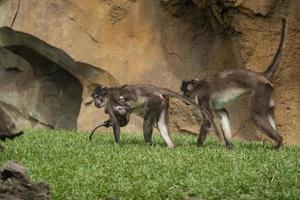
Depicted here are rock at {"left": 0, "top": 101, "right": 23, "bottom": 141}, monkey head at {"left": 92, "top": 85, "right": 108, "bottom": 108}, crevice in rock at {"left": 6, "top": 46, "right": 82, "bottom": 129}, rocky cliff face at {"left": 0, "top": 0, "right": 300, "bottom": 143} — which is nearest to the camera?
rock at {"left": 0, "top": 101, "right": 23, "bottom": 141}

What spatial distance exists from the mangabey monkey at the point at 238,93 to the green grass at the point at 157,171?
0.57m

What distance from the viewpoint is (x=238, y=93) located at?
40.6 feet

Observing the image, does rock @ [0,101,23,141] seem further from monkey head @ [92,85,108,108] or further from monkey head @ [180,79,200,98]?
monkey head @ [180,79,200,98]

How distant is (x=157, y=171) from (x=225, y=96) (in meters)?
4.01

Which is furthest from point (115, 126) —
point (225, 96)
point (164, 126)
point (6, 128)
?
point (6, 128)

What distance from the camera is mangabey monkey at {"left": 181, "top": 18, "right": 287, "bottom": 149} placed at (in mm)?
11820

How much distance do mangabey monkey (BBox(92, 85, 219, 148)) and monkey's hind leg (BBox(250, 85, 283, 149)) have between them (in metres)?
0.79

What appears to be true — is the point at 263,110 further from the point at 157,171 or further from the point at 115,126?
the point at 157,171

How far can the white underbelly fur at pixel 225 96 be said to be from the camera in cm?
1236

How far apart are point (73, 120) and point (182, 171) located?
1159 cm

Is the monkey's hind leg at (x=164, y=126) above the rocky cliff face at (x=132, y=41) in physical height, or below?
below

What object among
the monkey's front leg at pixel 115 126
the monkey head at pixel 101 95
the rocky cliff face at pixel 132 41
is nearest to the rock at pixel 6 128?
the monkey's front leg at pixel 115 126

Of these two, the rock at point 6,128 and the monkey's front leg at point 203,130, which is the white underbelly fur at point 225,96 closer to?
the monkey's front leg at point 203,130

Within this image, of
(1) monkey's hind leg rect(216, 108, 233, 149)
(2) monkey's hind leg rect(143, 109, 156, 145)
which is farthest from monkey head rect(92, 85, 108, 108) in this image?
(1) monkey's hind leg rect(216, 108, 233, 149)
